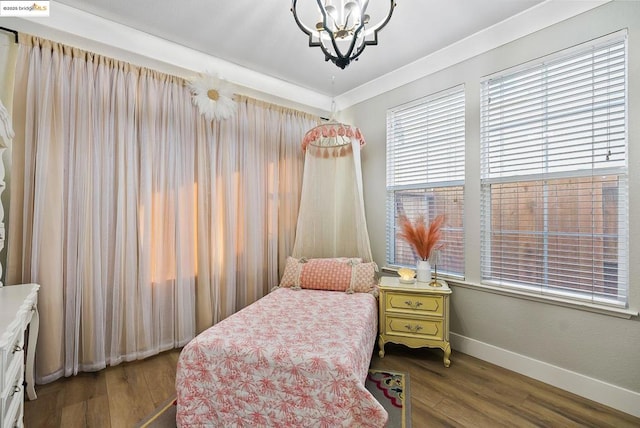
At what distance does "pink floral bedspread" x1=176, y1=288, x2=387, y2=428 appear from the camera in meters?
1.41

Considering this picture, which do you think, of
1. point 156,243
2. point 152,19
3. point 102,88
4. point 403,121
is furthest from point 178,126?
point 403,121

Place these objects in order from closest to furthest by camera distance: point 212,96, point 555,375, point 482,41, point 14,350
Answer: point 14,350 → point 555,375 → point 482,41 → point 212,96

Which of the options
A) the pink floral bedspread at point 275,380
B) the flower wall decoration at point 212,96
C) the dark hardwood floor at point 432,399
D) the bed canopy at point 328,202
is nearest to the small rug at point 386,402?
the dark hardwood floor at point 432,399

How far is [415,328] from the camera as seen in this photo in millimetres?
2400

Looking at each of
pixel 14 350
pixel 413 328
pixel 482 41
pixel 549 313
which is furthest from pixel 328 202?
pixel 14 350

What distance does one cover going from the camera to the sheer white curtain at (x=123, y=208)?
2002 millimetres

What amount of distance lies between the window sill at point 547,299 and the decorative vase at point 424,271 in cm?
20

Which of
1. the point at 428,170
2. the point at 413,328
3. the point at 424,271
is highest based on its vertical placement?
the point at 428,170

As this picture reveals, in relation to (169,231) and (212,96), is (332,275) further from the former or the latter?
(212,96)

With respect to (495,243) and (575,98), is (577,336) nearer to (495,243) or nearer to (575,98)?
(495,243)

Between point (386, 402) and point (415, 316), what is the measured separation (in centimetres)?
76

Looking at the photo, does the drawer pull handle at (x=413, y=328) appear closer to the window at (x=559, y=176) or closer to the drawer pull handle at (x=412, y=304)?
the drawer pull handle at (x=412, y=304)

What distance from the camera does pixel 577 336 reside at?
1.95 metres

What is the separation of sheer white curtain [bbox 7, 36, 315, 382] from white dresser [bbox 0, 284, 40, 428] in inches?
10.3
